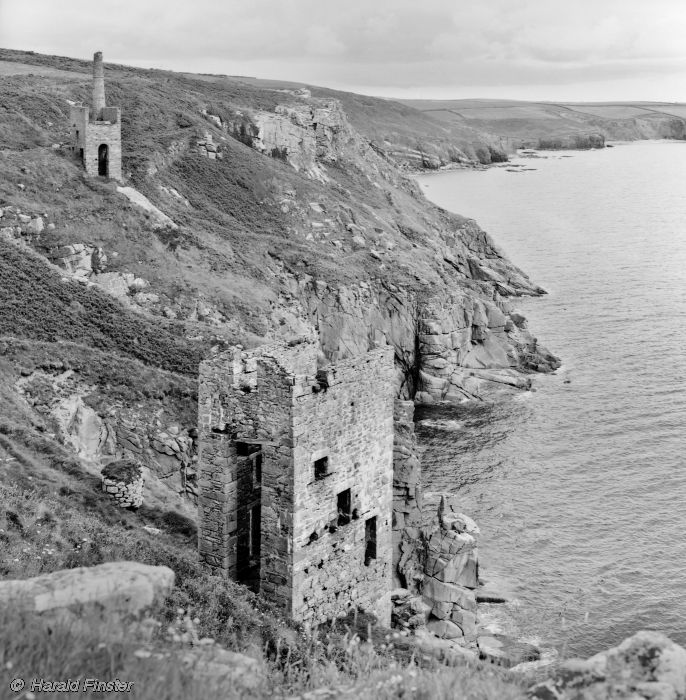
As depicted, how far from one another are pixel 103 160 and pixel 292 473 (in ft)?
198

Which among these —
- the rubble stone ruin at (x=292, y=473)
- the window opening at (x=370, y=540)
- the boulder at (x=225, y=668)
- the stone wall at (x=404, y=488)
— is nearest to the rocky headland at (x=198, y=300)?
the stone wall at (x=404, y=488)

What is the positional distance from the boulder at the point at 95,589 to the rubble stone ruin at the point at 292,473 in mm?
8144

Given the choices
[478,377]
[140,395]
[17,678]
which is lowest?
[478,377]

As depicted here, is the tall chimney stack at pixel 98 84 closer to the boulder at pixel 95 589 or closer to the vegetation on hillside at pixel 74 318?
the vegetation on hillside at pixel 74 318

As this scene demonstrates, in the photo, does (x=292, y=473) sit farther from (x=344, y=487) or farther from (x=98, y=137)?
(x=98, y=137)

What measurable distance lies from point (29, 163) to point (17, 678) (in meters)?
66.7

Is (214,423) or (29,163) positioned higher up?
(29,163)

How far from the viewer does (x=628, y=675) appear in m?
12.6

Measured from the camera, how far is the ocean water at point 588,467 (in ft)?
144

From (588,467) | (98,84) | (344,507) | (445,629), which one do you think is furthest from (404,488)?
(98,84)

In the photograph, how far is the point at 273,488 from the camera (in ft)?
76.1

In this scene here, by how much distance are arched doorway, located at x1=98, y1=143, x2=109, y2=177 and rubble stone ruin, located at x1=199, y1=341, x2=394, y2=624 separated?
56.1 metres

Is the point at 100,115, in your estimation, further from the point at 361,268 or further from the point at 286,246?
the point at 361,268

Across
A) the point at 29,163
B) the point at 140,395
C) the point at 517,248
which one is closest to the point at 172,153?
the point at 29,163
